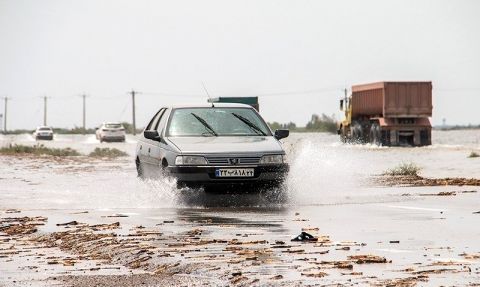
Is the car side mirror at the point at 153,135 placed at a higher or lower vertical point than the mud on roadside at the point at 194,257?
higher

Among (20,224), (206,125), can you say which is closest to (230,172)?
(206,125)

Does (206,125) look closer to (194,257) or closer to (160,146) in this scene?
(160,146)

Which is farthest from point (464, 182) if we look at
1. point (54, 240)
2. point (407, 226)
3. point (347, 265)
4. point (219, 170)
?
point (347, 265)

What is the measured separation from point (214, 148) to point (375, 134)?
39.7 metres

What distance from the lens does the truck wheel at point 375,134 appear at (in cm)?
5595

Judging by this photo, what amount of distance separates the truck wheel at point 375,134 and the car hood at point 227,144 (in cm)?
3748

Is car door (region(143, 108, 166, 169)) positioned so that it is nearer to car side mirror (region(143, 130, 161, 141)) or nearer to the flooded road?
car side mirror (region(143, 130, 161, 141))

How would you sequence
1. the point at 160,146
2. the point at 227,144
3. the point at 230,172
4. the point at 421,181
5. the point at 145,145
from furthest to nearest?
the point at 421,181, the point at 145,145, the point at 160,146, the point at 227,144, the point at 230,172

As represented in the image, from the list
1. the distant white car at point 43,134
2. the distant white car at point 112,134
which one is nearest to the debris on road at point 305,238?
the distant white car at point 112,134

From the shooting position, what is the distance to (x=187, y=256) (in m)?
10.4

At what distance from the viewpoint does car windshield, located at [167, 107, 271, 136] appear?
1916 cm

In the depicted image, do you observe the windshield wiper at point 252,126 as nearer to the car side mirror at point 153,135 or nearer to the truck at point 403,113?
the car side mirror at point 153,135

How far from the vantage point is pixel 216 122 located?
19.4m

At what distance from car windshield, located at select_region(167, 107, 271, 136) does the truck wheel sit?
36.5m
